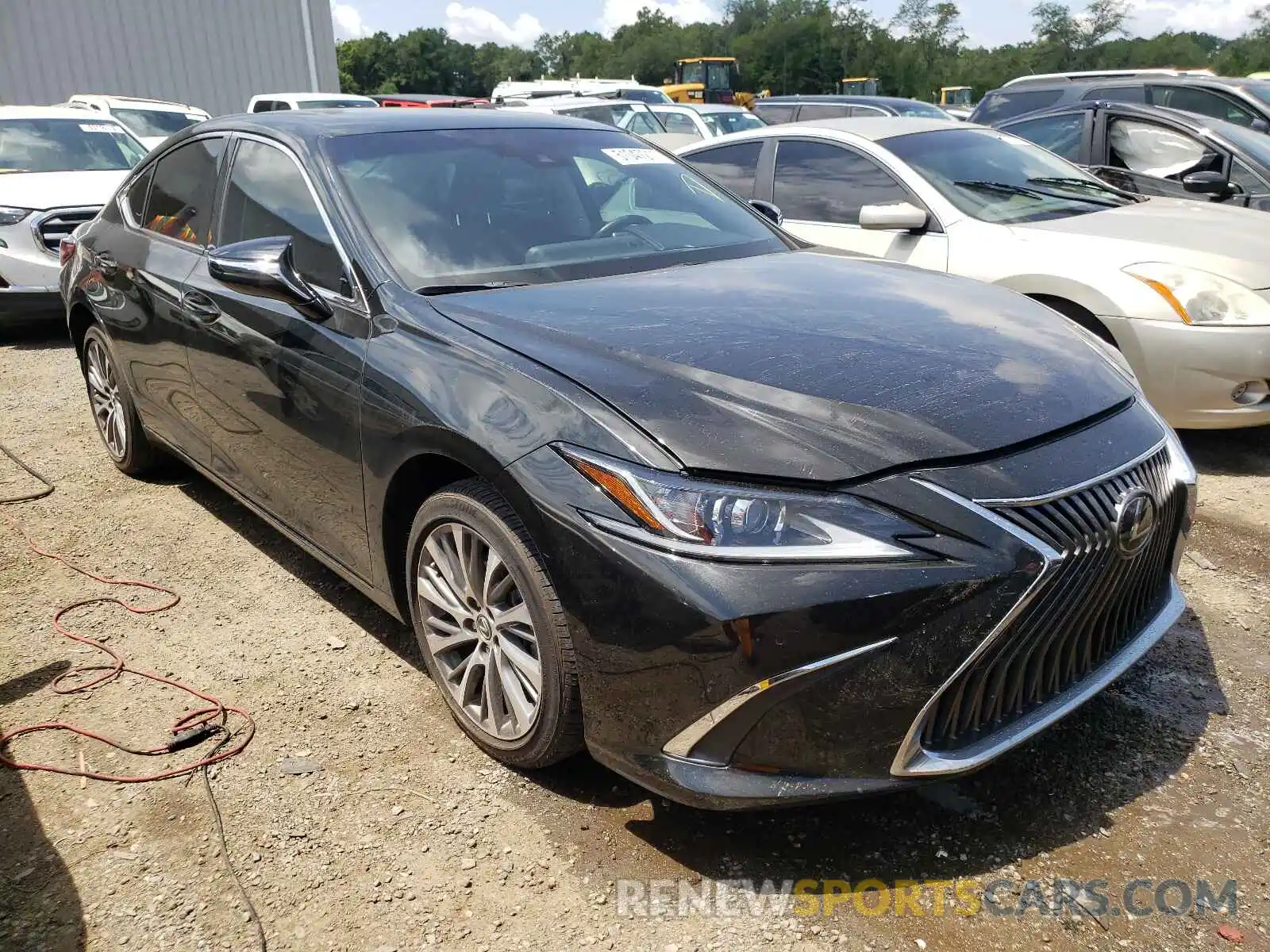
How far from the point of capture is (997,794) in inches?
100

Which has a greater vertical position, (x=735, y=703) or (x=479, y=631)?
(x=735, y=703)

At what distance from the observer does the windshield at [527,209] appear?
10.1 feet

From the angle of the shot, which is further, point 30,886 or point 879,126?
point 879,126

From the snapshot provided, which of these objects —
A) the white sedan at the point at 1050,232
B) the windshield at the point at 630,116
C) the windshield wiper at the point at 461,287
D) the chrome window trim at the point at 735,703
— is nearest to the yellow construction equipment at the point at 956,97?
the windshield at the point at 630,116

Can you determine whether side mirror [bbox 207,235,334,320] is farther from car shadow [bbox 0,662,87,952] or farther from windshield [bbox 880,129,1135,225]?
windshield [bbox 880,129,1135,225]

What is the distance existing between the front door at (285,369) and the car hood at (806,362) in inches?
16.4

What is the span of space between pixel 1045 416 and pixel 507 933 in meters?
1.66

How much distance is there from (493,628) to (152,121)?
15737mm

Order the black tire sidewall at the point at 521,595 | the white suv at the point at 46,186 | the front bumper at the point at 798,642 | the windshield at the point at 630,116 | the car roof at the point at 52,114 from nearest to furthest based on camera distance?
the front bumper at the point at 798,642 → the black tire sidewall at the point at 521,595 → the white suv at the point at 46,186 → the car roof at the point at 52,114 → the windshield at the point at 630,116

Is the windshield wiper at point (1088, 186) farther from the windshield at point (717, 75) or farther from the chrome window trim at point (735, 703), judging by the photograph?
the windshield at point (717, 75)

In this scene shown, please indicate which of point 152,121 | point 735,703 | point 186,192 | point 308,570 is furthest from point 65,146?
point 735,703

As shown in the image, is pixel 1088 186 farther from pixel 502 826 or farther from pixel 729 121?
pixel 729 121

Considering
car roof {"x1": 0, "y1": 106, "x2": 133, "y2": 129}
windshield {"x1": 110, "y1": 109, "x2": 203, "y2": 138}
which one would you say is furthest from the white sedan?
windshield {"x1": 110, "y1": 109, "x2": 203, "y2": 138}

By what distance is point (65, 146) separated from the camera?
30.6 ft
